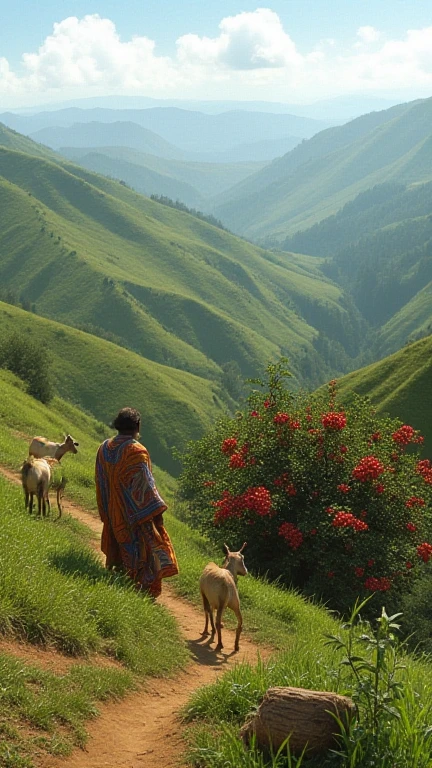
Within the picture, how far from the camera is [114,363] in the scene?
5748 inches

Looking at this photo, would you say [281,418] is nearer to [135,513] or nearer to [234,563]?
[234,563]

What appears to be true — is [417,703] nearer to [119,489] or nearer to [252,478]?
[119,489]

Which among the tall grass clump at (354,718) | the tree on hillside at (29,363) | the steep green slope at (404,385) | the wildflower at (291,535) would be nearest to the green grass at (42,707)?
the tall grass clump at (354,718)

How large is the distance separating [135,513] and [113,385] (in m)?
132

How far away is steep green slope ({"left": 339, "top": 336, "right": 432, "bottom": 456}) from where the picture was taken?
9606 cm

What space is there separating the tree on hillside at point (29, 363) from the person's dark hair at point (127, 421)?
53650 mm

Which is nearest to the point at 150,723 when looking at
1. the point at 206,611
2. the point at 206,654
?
the point at 206,654

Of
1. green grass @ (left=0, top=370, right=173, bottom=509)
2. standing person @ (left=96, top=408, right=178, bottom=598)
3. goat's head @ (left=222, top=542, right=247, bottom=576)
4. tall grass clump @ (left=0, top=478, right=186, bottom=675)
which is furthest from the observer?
green grass @ (left=0, top=370, right=173, bottom=509)

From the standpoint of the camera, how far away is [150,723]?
24.2 feet

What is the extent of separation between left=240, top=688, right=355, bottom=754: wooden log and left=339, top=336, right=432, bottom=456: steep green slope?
281ft

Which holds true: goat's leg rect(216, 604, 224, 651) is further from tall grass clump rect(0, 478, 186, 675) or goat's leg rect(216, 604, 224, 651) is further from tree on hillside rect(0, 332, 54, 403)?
tree on hillside rect(0, 332, 54, 403)

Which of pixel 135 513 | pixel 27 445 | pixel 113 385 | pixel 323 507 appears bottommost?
pixel 113 385

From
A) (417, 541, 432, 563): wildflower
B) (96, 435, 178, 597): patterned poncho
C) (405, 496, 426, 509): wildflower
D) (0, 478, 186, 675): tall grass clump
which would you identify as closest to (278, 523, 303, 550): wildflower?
(417, 541, 432, 563): wildflower

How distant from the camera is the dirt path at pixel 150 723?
6304 millimetres
